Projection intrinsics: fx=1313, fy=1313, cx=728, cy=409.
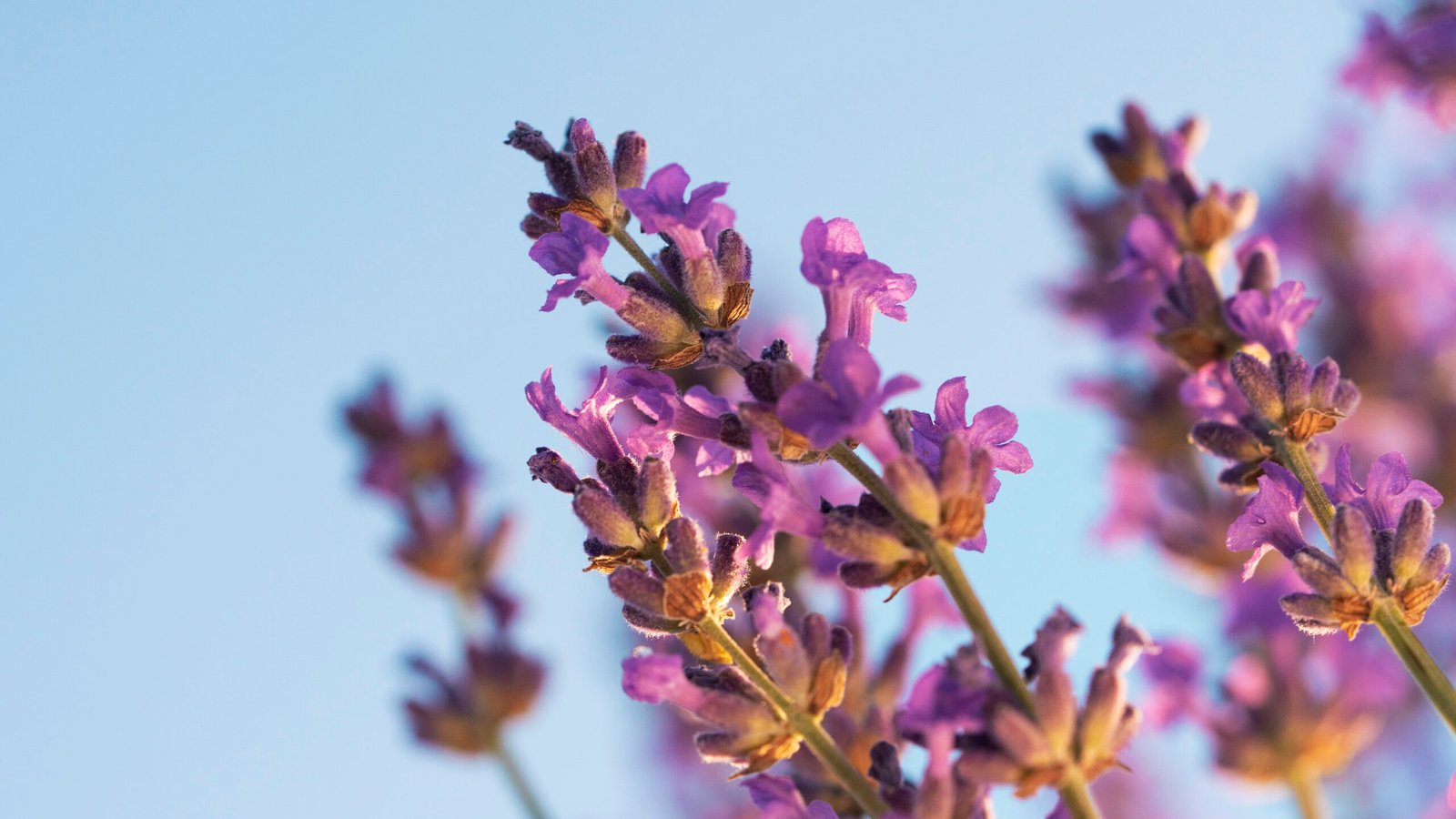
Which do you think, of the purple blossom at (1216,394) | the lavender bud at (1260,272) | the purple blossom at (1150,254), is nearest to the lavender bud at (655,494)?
the purple blossom at (1216,394)

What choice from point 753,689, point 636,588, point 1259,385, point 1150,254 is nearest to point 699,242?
point 636,588

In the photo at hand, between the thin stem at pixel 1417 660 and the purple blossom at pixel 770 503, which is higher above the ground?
the purple blossom at pixel 770 503

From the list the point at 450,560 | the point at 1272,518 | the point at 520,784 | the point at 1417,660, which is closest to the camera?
the point at 1417,660

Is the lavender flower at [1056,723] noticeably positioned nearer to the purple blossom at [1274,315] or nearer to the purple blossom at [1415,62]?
the purple blossom at [1274,315]

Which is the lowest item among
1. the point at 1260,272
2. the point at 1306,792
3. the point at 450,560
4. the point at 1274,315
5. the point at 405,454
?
the point at 1306,792

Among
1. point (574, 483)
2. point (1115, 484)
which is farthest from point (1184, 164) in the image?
point (1115, 484)

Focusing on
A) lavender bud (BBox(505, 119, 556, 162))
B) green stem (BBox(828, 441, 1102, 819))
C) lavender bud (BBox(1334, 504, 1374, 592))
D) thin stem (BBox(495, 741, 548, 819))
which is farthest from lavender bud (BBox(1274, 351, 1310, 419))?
thin stem (BBox(495, 741, 548, 819))

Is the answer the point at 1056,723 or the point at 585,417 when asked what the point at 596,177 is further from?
the point at 1056,723
